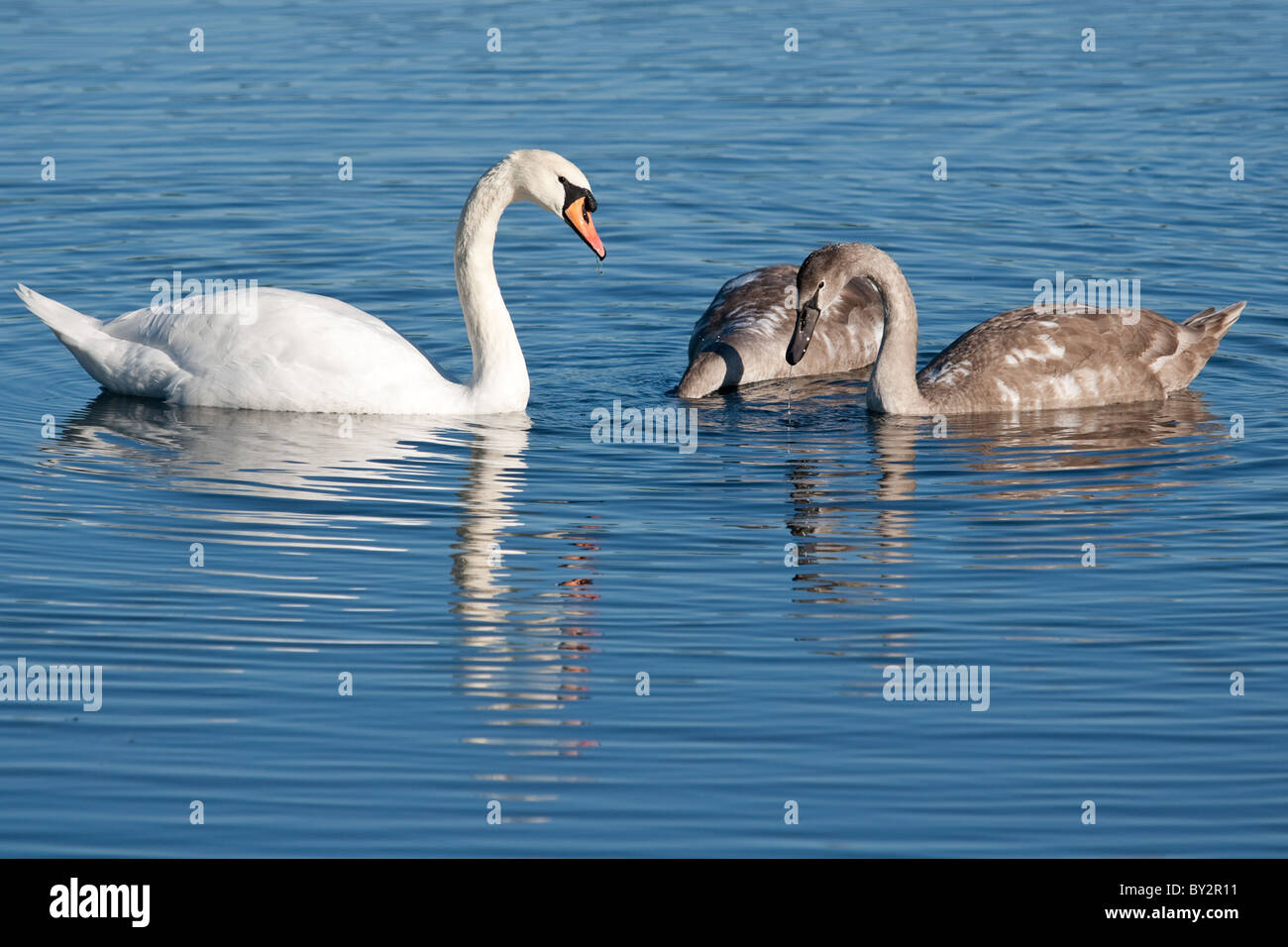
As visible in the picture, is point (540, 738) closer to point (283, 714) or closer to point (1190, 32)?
point (283, 714)

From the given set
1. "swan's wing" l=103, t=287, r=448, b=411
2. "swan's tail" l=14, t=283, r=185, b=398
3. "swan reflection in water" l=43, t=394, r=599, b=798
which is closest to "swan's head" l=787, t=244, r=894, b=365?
"swan reflection in water" l=43, t=394, r=599, b=798

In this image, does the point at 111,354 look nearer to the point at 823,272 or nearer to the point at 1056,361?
the point at 823,272

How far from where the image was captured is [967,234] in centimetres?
1872

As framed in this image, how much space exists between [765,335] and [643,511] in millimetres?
3893

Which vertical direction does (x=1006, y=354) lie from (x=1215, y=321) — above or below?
below

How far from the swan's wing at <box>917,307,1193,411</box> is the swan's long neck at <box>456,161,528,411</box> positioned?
305 centimetres

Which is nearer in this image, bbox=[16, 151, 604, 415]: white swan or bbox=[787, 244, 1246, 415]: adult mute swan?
bbox=[16, 151, 604, 415]: white swan

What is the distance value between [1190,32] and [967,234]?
10340mm

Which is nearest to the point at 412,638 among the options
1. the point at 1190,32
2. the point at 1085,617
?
the point at 1085,617

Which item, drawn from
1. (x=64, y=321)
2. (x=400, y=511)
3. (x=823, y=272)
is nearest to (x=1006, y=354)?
(x=823, y=272)

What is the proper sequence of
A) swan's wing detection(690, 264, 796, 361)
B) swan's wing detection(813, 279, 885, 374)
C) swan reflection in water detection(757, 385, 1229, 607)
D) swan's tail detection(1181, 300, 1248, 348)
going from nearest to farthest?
swan reflection in water detection(757, 385, 1229, 607), swan's tail detection(1181, 300, 1248, 348), swan's wing detection(690, 264, 796, 361), swan's wing detection(813, 279, 885, 374)

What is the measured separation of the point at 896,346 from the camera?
1377cm

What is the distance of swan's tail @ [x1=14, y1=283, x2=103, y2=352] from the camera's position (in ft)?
46.3

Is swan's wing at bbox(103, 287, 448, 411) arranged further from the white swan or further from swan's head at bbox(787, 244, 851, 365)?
swan's head at bbox(787, 244, 851, 365)
